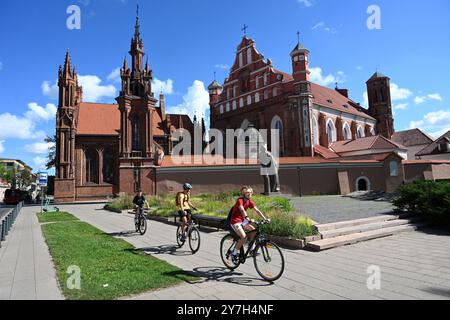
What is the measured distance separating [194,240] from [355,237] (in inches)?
197

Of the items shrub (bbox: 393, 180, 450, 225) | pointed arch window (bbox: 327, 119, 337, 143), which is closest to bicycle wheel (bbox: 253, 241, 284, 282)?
shrub (bbox: 393, 180, 450, 225)

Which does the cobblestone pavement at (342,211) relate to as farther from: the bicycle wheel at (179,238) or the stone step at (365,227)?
the bicycle wheel at (179,238)

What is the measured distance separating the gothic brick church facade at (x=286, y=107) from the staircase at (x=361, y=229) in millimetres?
26650

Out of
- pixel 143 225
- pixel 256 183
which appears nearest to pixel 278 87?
pixel 256 183

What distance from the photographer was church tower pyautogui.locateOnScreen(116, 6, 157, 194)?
33.8 metres

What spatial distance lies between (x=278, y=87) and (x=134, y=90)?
18983 millimetres

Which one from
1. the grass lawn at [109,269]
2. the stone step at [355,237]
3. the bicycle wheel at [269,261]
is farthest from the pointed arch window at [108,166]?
the bicycle wheel at [269,261]

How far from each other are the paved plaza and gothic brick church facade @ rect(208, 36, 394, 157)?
30.5 metres

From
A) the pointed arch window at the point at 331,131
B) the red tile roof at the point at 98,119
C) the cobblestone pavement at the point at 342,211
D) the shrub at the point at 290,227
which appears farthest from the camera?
the pointed arch window at the point at 331,131

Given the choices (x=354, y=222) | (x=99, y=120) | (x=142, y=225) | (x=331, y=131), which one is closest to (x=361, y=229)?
(x=354, y=222)

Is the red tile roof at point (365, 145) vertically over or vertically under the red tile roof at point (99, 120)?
under

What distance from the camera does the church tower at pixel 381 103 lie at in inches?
2248

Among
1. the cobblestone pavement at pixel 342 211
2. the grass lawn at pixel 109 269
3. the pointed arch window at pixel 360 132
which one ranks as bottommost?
the grass lawn at pixel 109 269

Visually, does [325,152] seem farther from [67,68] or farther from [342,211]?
[67,68]
